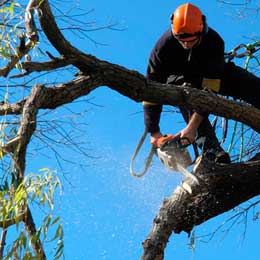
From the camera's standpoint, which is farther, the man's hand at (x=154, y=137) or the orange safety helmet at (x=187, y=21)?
the man's hand at (x=154, y=137)

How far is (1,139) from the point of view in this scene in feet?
12.1

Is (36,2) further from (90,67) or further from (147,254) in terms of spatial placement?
(147,254)

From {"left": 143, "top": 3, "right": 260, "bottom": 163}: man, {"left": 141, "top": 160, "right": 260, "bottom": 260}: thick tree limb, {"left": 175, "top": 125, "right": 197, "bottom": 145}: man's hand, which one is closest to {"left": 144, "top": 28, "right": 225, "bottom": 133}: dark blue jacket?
{"left": 143, "top": 3, "right": 260, "bottom": 163}: man

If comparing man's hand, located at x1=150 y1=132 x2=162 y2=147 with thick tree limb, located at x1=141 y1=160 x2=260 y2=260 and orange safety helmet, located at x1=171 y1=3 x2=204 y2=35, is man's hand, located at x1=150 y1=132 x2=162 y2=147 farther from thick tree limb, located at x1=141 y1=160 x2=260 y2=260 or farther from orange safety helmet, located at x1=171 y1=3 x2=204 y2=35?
orange safety helmet, located at x1=171 y1=3 x2=204 y2=35

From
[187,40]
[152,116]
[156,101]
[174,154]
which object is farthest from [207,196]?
[187,40]

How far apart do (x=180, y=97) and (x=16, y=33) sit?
152 centimetres

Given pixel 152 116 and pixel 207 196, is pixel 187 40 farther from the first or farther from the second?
pixel 207 196

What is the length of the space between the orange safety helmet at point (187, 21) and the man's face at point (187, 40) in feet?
0.10

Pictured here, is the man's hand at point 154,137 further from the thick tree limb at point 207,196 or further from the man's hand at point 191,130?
the thick tree limb at point 207,196

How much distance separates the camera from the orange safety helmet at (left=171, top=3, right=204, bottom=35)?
18.3 ft

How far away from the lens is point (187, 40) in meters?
5.62

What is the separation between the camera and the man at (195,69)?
565 centimetres

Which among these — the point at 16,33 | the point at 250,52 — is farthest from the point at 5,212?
the point at 250,52

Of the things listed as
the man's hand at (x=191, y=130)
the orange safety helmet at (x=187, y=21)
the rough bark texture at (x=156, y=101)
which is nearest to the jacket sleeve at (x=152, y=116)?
the man's hand at (x=191, y=130)
